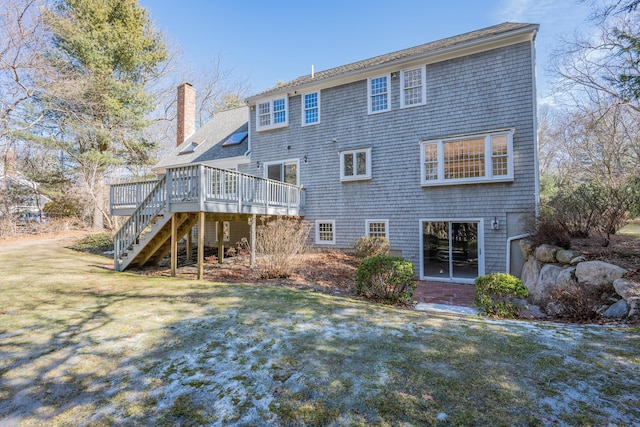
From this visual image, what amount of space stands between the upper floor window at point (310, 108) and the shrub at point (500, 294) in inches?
374

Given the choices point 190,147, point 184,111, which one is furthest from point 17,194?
point 190,147

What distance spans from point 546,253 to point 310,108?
1003cm

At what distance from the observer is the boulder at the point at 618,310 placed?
4814 mm

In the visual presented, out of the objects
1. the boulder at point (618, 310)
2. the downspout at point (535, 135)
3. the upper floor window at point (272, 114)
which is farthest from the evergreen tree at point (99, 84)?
the boulder at point (618, 310)

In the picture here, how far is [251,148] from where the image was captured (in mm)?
14438

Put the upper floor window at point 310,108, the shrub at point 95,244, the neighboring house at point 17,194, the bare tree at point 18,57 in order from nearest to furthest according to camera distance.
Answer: the upper floor window at point 310,108 → the shrub at point 95,244 → the bare tree at point 18,57 → the neighboring house at point 17,194

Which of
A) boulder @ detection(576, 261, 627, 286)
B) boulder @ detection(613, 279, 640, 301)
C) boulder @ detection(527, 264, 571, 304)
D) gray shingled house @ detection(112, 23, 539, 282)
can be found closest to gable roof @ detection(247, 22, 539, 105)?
gray shingled house @ detection(112, 23, 539, 282)

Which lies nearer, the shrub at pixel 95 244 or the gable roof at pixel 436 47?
the gable roof at pixel 436 47

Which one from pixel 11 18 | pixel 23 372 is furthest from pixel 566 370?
pixel 11 18

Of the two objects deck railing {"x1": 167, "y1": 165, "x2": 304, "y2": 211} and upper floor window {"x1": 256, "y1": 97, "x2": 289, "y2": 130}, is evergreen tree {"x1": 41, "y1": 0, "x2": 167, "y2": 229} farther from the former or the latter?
deck railing {"x1": 167, "y1": 165, "x2": 304, "y2": 211}

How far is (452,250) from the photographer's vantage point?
1016 centimetres

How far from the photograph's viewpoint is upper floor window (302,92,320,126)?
1295 cm

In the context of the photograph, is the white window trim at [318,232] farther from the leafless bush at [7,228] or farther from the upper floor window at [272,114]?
the leafless bush at [7,228]

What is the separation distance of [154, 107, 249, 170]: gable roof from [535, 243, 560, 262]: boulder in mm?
12315
